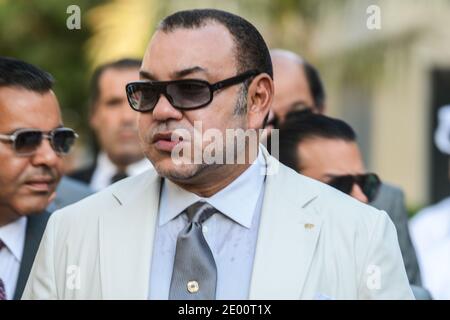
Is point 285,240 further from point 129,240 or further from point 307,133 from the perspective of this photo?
point 307,133

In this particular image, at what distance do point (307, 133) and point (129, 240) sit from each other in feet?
5.66

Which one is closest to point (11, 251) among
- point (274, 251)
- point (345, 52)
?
point (274, 251)

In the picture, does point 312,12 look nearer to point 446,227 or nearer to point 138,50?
→ point 138,50

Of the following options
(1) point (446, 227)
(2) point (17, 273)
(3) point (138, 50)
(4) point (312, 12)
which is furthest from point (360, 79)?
(2) point (17, 273)

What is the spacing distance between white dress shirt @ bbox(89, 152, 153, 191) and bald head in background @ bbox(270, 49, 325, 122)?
4.55ft

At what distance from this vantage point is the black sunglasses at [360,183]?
15.1 ft

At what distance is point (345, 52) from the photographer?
1417 cm

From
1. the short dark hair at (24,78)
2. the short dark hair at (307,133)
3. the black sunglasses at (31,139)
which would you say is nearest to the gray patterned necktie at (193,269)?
the black sunglasses at (31,139)

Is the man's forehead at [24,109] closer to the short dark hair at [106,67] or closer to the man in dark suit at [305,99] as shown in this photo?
the man in dark suit at [305,99]

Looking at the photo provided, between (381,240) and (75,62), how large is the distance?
47.9ft

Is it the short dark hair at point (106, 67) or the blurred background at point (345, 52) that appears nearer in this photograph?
the short dark hair at point (106, 67)

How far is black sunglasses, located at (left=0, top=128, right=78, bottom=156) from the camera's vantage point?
13.9 feet

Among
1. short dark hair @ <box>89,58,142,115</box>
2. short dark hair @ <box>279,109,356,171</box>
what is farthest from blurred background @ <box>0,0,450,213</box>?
short dark hair @ <box>279,109,356,171</box>

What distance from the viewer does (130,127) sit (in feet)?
22.6
